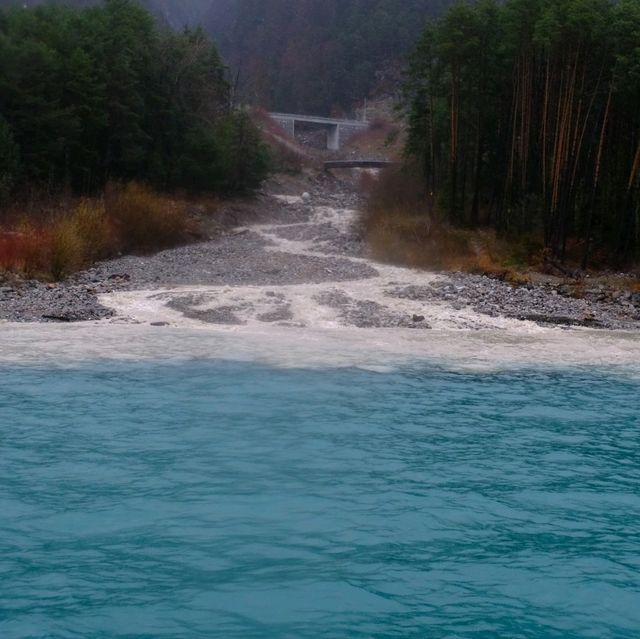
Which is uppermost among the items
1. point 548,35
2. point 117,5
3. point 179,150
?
point 117,5

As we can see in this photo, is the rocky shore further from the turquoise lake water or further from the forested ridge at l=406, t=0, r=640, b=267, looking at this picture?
the turquoise lake water

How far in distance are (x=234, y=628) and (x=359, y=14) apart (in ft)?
418

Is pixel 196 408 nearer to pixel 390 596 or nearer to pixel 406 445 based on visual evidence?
pixel 406 445

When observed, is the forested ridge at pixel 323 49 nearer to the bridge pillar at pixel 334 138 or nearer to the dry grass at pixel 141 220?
the bridge pillar at pixel 334 138

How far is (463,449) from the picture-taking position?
34.5ft

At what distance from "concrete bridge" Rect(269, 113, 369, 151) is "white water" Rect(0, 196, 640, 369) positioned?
7139 cm

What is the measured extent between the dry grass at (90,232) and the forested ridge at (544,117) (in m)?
10.3

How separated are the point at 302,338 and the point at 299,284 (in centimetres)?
685

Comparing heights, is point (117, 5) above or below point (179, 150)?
above

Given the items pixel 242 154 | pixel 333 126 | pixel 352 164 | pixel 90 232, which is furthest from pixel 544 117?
pixel 333 126

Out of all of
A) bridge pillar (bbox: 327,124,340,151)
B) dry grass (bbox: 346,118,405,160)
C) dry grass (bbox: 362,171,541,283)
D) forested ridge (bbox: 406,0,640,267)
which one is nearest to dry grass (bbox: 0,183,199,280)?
dry grass (bbox: 362,171,541,283)

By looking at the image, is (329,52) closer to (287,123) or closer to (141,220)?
(287,123)

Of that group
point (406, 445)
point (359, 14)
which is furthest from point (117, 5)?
point (359, 14)

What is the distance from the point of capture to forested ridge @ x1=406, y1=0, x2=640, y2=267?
27.8 meters
